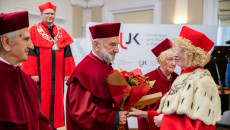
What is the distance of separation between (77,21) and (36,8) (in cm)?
165

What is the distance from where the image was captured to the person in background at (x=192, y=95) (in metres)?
1.62

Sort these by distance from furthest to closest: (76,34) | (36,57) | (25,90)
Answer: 1. (76,34)
2. (36,57)
3. (25,90)

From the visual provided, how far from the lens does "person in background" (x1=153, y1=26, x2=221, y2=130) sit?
1615mm

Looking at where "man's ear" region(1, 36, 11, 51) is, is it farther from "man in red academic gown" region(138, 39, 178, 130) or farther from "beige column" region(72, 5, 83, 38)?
"beige column" region(72, 5, 83, 38)

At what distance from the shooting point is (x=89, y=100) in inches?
74.8

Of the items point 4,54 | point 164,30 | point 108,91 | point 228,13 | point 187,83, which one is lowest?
point 108,91

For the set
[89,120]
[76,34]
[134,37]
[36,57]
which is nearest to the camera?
[89,120]

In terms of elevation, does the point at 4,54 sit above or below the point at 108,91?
above

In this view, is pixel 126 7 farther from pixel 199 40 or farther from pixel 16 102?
pixel 16 102

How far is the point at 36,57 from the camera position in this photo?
11.8 ft

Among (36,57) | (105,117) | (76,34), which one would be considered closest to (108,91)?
(105,117)

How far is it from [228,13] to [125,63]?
3.49 meters

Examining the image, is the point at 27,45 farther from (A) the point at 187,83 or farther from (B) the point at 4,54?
(A) the point at 187,83

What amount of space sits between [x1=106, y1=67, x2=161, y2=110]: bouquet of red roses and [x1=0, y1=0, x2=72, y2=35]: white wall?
17.3 ft
